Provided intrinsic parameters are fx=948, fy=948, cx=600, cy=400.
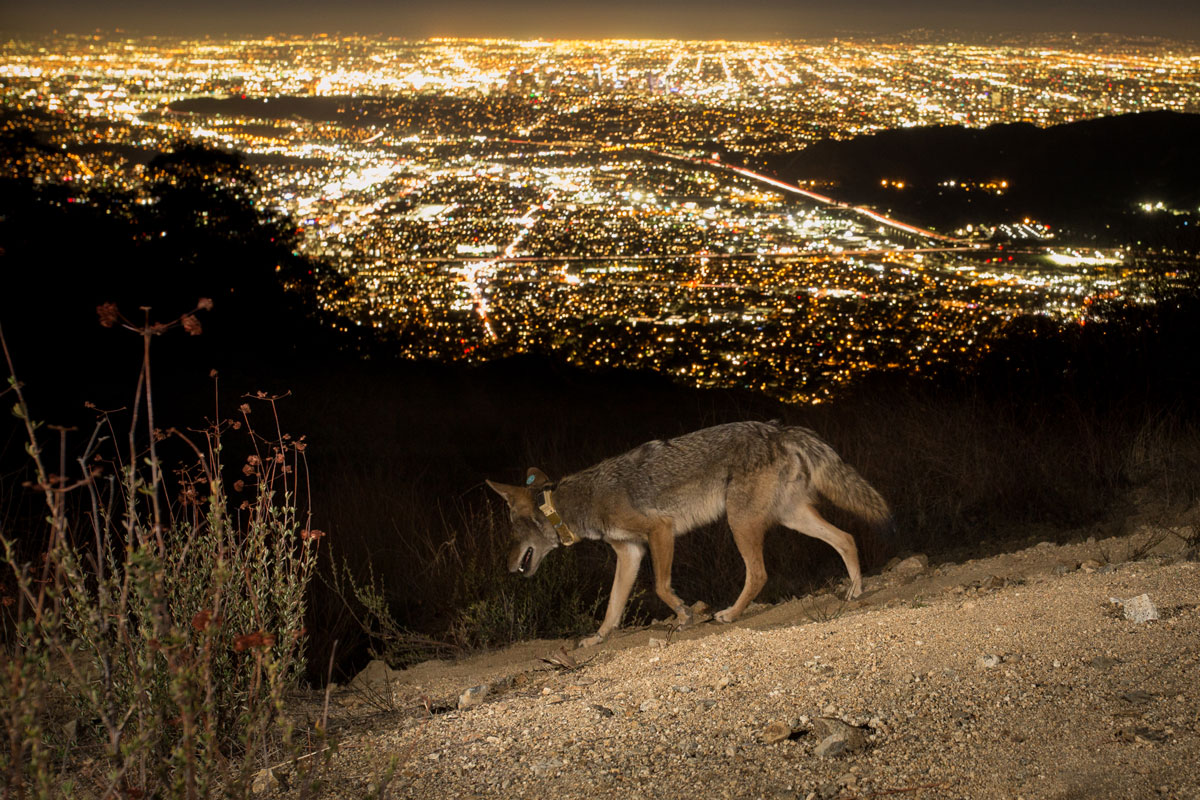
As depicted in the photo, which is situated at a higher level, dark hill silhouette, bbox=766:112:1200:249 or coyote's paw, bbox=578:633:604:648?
dark hill silhouette, bbox=766:112:1200:249

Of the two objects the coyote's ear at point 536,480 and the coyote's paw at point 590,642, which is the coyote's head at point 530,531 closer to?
the coyote's ear at point 536,480

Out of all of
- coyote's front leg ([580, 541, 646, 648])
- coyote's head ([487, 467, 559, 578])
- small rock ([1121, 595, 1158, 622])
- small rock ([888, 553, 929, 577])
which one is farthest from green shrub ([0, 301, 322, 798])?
small rock ([888, 553, 929, 577])

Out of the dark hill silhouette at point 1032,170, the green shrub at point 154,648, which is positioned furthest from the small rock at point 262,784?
the dark hill silhouette at point 1032,170

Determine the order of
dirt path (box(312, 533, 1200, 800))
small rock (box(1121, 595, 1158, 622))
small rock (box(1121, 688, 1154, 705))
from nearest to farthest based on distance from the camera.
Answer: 1. dirt path (box(312, 533, 1200, 800))
2. small rock (box(1121, 688, 1154, 705))
3. small rock (box(1121, 595, 1158, 622))

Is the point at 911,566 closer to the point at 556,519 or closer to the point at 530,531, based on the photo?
the point at 556,519

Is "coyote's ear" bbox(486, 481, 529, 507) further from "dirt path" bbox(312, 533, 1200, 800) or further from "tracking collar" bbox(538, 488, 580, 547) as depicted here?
"dirt path" bbox(312, 533, 1200, 800)

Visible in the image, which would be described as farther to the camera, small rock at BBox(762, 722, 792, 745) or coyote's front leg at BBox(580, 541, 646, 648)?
coyote's front leg at BBox(580, 541, 646, 648)
